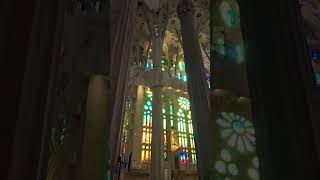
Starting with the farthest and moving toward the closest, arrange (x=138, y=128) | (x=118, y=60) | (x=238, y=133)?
(x=138, y=128) → (x=118, y=60) → (x=238, y=133)

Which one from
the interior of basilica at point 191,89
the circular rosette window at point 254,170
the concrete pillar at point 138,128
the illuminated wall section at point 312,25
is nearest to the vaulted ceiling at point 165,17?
the concrete pillar at point 138,128

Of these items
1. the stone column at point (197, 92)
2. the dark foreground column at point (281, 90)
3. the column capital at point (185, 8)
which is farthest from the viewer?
the column capital at point (185, 8)

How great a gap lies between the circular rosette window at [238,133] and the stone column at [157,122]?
6.86 meters

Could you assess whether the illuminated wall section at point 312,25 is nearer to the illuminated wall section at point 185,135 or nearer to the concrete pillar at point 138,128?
the concrete pillar at point 138,128

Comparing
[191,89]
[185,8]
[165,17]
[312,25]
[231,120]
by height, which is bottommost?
[231,120]

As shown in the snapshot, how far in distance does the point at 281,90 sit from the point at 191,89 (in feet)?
16.9

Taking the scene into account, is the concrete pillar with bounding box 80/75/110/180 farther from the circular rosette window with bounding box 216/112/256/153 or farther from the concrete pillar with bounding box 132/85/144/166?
the concrete pillar with bounding box 132/85/144/166

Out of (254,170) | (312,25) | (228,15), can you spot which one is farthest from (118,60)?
(312,25)

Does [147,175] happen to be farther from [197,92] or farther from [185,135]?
[197,92]

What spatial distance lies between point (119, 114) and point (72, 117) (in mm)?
885

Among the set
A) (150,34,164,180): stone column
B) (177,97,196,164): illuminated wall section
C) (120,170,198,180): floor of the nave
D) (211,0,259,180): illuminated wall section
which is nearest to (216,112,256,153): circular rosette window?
(211,0,259,180): illuminated wall section

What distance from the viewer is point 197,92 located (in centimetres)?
704

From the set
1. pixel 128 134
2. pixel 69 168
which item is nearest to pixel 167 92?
pixel 128 134

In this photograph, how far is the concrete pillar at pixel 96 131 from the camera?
4410 millimetres
